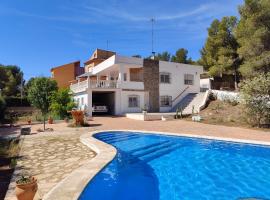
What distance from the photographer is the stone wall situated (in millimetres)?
28250

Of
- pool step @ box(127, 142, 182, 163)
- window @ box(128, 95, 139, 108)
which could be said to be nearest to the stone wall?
window @ box(128, 95, 139, 108)

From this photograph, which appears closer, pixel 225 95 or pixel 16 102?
pixel 225 95

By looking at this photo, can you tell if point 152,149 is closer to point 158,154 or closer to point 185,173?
point 158,154

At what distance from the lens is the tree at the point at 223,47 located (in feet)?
113

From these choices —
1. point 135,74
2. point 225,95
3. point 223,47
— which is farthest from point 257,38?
point 135,74

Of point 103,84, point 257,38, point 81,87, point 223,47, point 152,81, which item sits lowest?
point 81,87

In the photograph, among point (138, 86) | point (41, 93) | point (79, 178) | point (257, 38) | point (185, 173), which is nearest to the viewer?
point (79, 178)

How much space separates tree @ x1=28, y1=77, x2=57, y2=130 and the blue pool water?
1766 centimetres

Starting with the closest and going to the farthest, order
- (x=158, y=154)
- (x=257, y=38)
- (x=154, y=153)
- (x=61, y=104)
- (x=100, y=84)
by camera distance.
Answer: (x=158, y=154) → (x=154, y=153) → (x=61, y=104) → (x=257, y=38) → (x=100, y=84)

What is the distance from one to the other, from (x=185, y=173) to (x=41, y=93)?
2595 cm

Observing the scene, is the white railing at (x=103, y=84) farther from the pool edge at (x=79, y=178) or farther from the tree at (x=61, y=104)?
the pool edge at (x=79, y=178)

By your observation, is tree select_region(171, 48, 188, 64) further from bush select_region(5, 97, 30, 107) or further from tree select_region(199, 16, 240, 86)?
bush select_region(5, 97, 30, 107)

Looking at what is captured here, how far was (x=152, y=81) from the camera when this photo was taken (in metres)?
28.6

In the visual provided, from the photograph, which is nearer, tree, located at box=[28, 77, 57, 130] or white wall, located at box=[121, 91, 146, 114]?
white wall, located at box=[121, 91, 146, 114]
